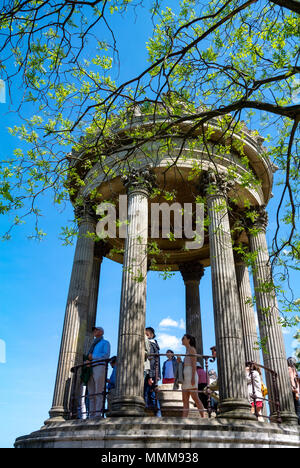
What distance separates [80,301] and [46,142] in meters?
7.37

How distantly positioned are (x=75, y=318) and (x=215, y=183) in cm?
789

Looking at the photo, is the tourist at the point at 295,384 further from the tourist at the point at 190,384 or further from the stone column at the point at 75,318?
the stone column at the point at 75,318

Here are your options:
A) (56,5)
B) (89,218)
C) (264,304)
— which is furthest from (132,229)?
(56,5)

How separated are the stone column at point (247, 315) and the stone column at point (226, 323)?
138 inches

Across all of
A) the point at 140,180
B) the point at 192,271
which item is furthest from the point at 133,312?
the point at 192,271

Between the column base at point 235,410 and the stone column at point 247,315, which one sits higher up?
the stone column at point 247,315

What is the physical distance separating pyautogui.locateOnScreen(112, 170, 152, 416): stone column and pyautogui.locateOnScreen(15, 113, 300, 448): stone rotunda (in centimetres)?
3

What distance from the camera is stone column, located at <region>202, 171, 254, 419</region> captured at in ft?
35.0

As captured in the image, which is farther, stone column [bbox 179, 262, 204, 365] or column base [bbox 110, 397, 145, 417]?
stone column [bbox 179, 262, 204, 365]

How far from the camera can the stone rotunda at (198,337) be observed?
354 inches

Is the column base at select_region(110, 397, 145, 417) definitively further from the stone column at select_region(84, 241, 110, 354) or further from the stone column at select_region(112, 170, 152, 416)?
the stone column at select_region(84, 241, 110, 354)

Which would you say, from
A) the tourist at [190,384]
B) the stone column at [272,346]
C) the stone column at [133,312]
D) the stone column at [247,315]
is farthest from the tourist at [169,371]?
the stone column at [247,315]

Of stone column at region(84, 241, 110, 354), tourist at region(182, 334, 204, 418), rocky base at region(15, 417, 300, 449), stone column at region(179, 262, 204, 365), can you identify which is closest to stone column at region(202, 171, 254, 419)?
tourist at region(182, 334, 204, 418)
